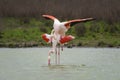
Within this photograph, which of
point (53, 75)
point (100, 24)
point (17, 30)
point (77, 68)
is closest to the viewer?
point (53, 75)

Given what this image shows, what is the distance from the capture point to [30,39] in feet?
255

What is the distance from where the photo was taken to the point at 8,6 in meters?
100

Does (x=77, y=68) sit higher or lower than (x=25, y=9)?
lower

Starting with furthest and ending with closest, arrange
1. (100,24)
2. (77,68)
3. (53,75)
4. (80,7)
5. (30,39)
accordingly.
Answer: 1. (80,7)
2. (100,24)
3. (30,39)
4. (77,68)
5. (53,75)

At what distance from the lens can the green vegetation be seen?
2844 inches

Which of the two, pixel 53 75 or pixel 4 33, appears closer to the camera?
pixel 53 75

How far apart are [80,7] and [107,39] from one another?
74.8 feet

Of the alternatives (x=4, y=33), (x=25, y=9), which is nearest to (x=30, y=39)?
(x=4, y=33)

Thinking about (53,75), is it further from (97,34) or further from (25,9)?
(25,9)

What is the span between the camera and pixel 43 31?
82.1 meters

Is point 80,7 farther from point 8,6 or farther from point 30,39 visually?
point 30,39

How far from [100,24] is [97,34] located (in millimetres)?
7441

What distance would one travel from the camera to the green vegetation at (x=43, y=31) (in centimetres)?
7225

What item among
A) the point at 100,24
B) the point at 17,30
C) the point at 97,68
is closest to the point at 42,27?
the point at 17,30
